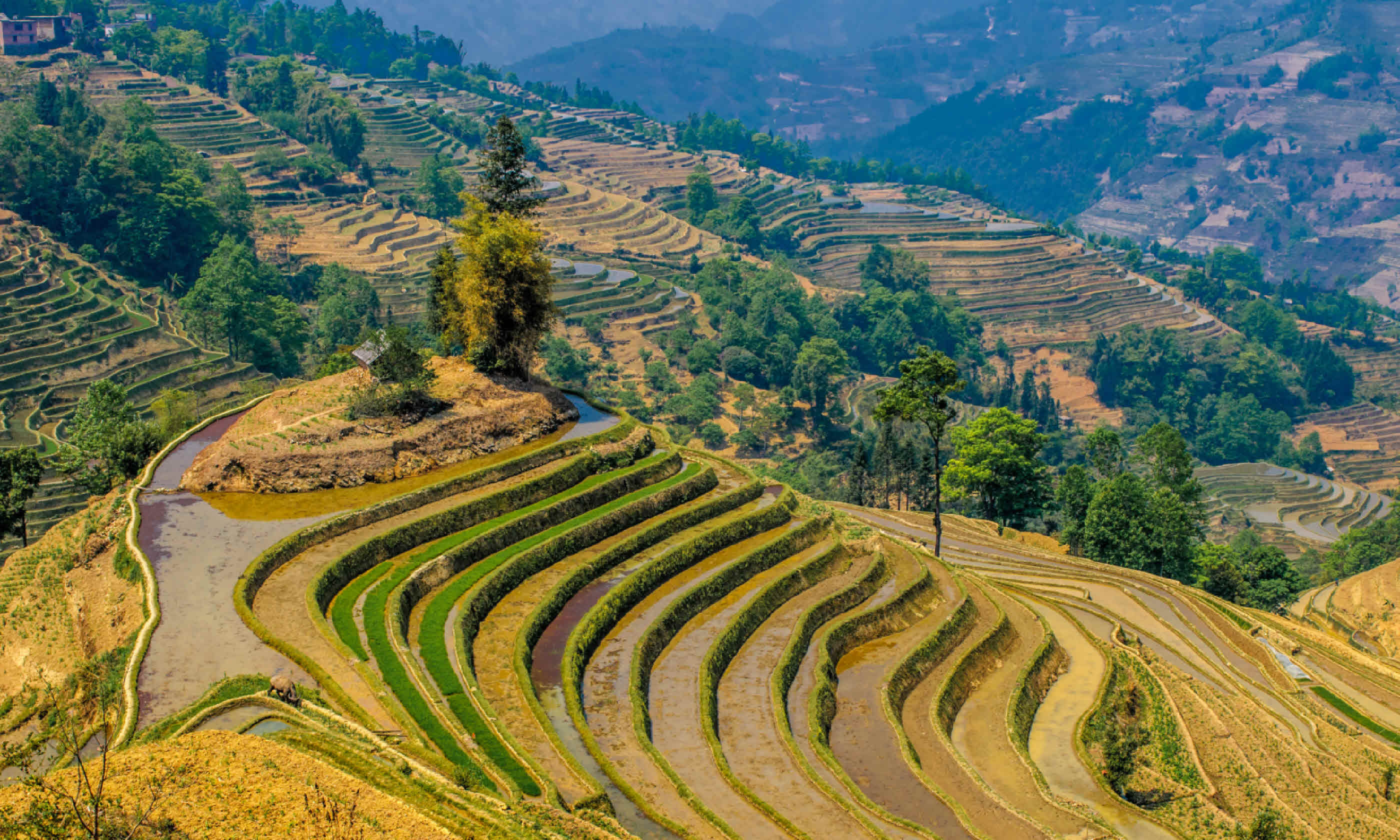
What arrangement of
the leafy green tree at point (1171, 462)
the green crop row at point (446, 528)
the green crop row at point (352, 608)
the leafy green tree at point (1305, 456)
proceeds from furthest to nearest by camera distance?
the leafy green tree at point (1305, 456), the leafy green tree at point (1171, 462), the green crop row at point (446, 528), the green crop row at point (352, 608)

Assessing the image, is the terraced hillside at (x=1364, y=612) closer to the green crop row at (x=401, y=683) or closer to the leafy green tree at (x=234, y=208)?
the green crop row at (x=401, y=683)

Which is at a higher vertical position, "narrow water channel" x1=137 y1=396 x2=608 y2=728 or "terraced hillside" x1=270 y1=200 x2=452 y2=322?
"narrow water channel" x1=137 y1=396 x2=608 y2=728

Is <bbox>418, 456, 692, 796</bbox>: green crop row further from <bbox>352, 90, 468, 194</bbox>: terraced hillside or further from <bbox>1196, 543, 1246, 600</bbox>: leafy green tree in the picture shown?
<bbox>352, 90, 468, 194</bbox>: terraced hillside

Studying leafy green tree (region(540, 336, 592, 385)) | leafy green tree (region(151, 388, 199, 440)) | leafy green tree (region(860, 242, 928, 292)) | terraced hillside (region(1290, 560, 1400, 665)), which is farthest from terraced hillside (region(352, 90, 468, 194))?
terraced hillside (region(1290, 560, 1400, 665))

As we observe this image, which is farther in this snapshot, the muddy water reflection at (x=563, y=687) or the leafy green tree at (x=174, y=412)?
the leafy green tree at (x=174, y=412)

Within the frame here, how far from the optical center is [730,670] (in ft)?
129

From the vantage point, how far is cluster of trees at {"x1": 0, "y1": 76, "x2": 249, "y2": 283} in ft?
333

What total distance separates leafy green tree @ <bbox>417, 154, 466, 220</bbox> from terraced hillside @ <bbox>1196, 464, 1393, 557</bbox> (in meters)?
102

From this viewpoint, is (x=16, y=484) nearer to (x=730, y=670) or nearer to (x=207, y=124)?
(x=730, y=670)

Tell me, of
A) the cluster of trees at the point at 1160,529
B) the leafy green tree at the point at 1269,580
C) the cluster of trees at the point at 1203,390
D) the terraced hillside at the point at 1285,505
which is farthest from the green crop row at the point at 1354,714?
the cluster of trees at the point at 1203,390

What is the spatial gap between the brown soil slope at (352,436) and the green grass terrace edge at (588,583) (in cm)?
847

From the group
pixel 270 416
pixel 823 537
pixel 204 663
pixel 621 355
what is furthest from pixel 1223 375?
pixel 204 663

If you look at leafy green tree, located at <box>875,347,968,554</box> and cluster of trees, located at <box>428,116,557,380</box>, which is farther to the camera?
leafy green tree, located at <box>875,347,968,554</box>

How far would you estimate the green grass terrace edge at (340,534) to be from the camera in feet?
99.2
